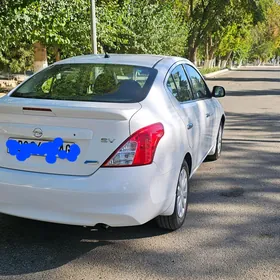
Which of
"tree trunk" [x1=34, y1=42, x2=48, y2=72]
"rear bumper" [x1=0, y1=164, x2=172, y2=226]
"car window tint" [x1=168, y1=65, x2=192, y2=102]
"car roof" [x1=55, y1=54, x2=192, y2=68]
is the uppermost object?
"car roof" [x1=55, y1=54, x2=192, y2=68]

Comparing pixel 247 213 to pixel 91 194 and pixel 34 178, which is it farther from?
pixel 34 178

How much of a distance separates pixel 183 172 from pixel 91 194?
1119 millimetres

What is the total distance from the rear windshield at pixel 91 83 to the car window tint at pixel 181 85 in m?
0.37

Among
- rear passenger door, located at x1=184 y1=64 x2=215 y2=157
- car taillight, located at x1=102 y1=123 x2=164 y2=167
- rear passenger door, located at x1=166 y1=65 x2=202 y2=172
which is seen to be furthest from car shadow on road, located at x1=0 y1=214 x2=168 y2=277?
rear passenger door, located at x1=184 y1=64 x2=215 y2=157

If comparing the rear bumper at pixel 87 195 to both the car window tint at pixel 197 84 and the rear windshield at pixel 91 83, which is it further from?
the car window tint at pixel 197 84

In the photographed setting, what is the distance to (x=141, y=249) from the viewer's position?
3312 millimetres

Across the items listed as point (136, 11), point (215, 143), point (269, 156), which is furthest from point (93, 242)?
point (136, 11)

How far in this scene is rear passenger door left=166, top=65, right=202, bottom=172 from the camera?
3.78m

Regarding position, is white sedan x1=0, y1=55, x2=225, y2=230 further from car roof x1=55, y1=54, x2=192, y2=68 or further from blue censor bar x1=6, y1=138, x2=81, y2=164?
car roof x1=55, y1=54, x2=192, y2=68

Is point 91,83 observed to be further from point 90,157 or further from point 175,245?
point 175,245

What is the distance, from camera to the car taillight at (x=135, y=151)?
2.88m

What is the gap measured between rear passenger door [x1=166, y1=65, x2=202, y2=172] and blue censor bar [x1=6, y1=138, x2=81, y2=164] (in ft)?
3.92

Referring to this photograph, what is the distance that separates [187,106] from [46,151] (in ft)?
5.37

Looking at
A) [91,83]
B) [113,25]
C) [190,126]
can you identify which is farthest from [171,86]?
[113,25]
